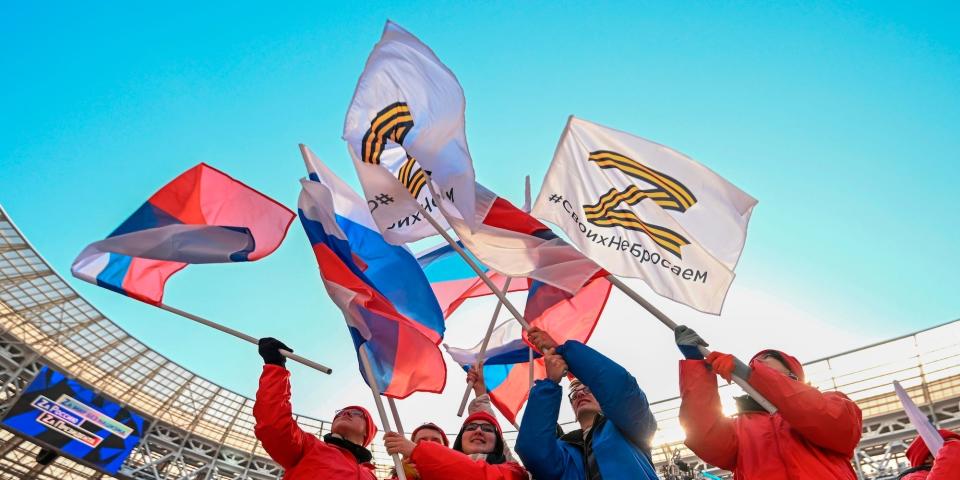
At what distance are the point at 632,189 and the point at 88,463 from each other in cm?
1871

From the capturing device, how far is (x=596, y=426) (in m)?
3.59

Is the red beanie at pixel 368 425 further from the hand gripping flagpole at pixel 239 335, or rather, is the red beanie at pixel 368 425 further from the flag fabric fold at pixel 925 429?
the flag fabric fold at pixel 925 429

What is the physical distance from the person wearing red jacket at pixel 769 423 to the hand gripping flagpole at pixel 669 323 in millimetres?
41

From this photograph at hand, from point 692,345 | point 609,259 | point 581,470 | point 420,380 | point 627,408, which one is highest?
point 609,259

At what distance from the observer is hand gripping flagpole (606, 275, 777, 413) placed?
9.92 feet

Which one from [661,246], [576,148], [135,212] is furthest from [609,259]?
[135,212]

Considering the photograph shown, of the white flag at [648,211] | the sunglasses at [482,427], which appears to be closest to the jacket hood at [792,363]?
the white flag at [648,211]

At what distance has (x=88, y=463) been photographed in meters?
17.9

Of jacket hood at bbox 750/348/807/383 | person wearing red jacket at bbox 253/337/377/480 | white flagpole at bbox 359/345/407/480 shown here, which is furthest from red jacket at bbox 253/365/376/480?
jacket hood at bbox 750/348/807/383

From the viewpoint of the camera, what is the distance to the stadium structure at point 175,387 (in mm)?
17922

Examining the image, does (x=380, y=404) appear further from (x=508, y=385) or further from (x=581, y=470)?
(x=508, y=385)

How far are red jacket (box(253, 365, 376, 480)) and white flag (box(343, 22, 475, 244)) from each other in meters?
1.50

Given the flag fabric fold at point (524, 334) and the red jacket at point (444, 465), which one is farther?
the flag fabric fold at point (524, 334)

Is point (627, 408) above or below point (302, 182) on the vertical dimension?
below
